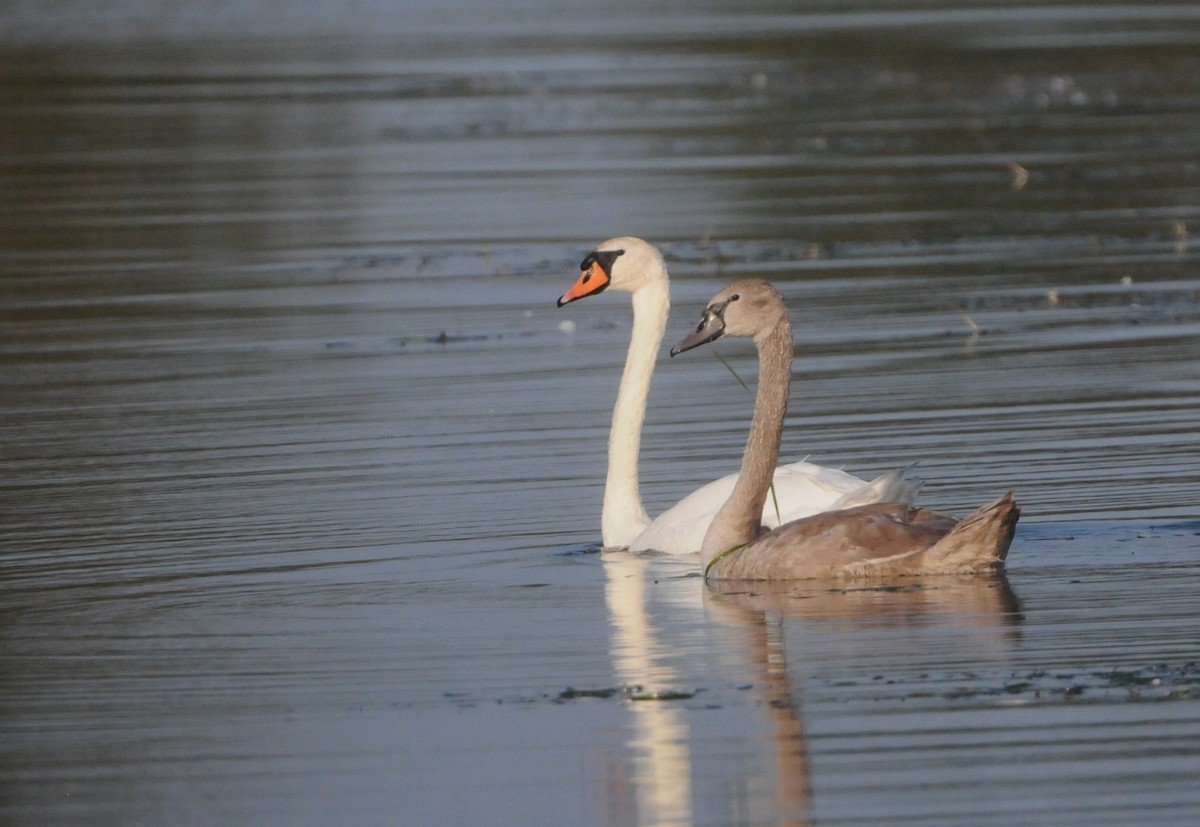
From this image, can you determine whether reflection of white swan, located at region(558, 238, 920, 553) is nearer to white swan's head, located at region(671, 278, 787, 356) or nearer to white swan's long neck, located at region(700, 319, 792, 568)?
white swan's long neck, located at region(700, 319, 792, 568)

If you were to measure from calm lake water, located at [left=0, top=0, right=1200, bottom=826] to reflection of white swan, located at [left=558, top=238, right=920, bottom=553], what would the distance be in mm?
265

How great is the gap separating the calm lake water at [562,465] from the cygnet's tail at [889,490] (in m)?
0.52

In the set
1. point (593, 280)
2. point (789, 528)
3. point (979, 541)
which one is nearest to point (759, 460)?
point (789, 528)

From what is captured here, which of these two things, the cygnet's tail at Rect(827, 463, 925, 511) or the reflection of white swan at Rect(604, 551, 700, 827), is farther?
the cygnet's tail at Rect(827, 463, 925, 511)

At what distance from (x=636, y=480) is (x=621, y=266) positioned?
1.24 m

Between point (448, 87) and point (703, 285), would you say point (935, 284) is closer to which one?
point (703, 285)

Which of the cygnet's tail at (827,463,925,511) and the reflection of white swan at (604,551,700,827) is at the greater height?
the cygnet's tail at (827,463,925,511)

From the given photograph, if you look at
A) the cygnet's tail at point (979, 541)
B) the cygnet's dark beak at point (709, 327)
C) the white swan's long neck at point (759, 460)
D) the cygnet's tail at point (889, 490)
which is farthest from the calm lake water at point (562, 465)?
the cygnet's dark beak at point (709, 327)

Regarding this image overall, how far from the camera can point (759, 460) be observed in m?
10.4

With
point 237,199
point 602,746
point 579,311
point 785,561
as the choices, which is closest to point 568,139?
point 237,199

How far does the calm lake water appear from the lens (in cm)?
738

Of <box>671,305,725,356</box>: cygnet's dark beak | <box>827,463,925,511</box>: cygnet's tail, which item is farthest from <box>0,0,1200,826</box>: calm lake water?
<box>671,305,725,356</box>: cygnet's dark beak

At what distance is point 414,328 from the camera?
59.7ft

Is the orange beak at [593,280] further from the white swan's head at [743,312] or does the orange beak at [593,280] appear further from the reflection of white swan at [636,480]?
the white swan's head at [743,312]
